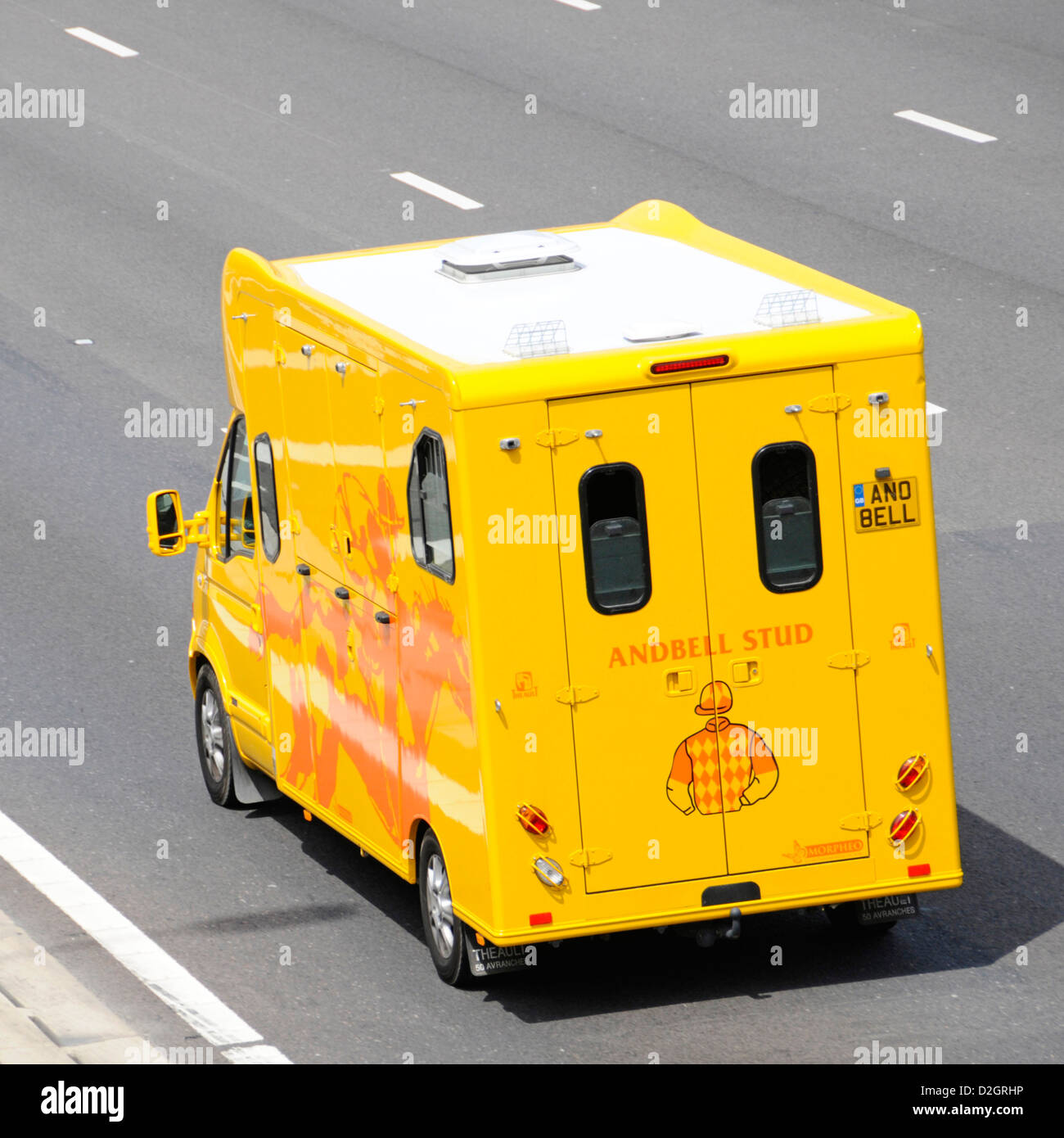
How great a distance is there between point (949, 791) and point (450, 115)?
15.7 metres

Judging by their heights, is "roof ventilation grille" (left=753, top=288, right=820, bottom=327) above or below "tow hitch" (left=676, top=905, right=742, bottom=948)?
above

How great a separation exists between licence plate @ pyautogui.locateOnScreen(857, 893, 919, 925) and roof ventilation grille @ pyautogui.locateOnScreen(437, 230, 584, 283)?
10.3 ft

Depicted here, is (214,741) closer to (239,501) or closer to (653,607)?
(239,501)

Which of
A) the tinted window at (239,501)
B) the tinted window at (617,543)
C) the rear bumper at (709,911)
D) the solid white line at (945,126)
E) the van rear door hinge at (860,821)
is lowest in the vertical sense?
the rear bumper at (709,911)

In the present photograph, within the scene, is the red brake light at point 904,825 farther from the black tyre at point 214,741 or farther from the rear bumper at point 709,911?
the black tyre at point 214,741

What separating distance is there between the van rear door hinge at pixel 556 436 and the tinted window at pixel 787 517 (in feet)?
2.54

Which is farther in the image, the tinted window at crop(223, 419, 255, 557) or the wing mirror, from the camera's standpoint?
the wing mirror

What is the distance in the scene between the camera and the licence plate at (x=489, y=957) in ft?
31.6

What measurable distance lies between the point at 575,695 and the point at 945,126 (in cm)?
1489

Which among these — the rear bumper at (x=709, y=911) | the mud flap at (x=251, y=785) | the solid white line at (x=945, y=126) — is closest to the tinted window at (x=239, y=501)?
the mud flap at (x=251, y=785)

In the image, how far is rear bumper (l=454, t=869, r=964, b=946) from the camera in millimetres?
9188

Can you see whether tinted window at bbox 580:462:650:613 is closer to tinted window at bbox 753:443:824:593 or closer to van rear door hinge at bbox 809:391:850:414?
tinted window at bbox 753:443:824:593

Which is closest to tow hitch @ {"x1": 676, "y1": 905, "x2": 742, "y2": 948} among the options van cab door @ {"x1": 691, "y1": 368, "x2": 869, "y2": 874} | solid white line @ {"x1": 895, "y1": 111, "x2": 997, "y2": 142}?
van cab door @ {"x1": 691, "y1": 368, "x2": 869, "y2": 874}
